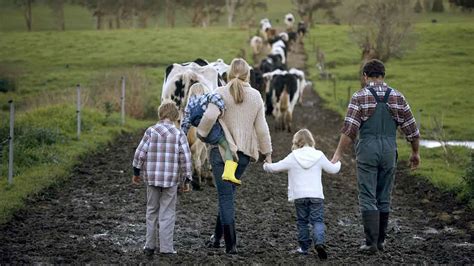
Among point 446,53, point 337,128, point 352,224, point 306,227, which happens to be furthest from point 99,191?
point 446,53

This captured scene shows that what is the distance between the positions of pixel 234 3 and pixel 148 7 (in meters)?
8.13

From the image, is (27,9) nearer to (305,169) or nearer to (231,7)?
(231,7)

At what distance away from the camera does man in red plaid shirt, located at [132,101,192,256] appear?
9492 millimetres

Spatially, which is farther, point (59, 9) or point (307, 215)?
point (59, 9)

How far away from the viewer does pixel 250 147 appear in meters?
9.69

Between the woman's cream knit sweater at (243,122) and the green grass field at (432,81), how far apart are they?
5.68m

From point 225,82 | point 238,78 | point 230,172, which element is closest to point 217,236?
point 230,172

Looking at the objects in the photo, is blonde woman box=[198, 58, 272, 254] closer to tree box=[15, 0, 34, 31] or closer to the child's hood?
the child's hood

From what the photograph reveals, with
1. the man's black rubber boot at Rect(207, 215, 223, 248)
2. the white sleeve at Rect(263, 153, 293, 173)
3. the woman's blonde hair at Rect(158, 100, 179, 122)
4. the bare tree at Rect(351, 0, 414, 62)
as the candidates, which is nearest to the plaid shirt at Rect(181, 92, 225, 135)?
the woman's blonde hair at Rect(158, 100, 179, 122)

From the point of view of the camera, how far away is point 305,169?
9.59 m

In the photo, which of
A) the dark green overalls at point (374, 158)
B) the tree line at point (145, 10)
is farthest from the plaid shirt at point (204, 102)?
the tree line at point (145, 10)

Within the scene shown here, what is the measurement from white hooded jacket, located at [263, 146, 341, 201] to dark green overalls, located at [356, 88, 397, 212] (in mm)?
478

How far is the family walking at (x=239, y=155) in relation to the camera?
9516mm

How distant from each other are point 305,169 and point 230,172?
0.91m
